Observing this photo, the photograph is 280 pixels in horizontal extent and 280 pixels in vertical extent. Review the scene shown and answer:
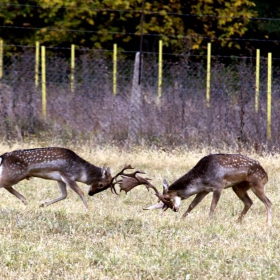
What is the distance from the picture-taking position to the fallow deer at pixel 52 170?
13117 millimetres

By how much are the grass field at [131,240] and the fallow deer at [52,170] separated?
25cm

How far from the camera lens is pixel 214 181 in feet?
40.6

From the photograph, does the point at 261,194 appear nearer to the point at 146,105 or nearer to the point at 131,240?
the point at 131,240

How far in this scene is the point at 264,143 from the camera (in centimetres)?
1867

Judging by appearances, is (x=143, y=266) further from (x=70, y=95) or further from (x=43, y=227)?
(x=70, y=95)

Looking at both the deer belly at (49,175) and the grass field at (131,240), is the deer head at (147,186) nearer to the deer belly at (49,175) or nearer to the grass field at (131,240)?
the grass field at (131,240)

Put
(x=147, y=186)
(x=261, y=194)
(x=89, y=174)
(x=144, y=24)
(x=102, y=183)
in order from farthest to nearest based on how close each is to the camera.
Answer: (x=144, y=24) < (x=89, y=174) < (x=102, y=183) < (x=261, y=194) < (x=147, y=186)

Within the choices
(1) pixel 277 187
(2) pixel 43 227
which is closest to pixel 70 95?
(1) pixel 277 187

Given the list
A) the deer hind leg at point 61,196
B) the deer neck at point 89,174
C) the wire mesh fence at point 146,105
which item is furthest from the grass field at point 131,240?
the wire mesh fence at point 146,105

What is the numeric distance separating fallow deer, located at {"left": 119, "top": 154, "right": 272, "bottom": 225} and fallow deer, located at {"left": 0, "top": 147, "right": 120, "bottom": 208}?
2.65ft

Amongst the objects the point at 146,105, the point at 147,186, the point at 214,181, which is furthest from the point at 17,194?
the point at 146,105

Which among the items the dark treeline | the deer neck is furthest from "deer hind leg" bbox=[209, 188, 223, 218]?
the dark treeline

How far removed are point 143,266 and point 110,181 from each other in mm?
4443

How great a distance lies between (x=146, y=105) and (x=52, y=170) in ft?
21.6
